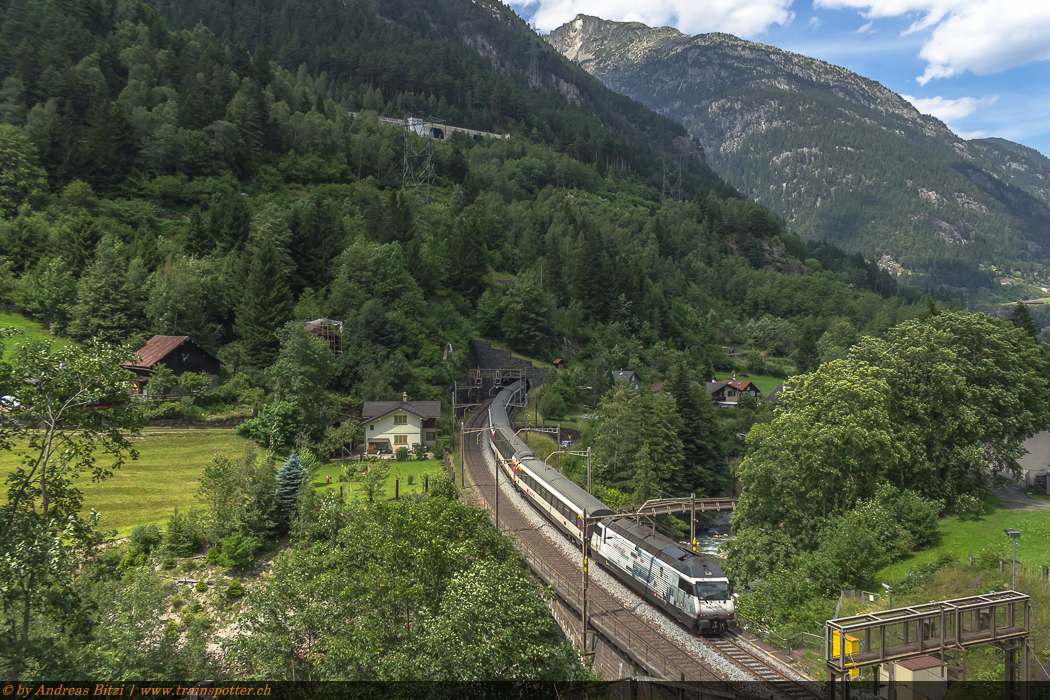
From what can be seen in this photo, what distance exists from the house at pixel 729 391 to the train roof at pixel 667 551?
61.1 metres

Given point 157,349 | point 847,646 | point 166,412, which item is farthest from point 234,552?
point 847,646

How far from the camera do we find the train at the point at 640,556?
27078 millimetres

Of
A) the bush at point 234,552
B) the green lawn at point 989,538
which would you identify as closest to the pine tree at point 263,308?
the bush at point 234,552

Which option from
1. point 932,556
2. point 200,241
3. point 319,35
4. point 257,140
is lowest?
point 932,556

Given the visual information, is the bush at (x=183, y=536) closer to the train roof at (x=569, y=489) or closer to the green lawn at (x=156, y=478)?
the green lawn at (x=156, y=478)

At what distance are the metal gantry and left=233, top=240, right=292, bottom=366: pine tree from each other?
54.6 meters

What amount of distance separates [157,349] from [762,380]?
295ft

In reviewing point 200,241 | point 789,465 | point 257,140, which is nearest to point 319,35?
point 257,140

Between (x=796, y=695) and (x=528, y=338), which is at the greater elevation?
(x=528, y=338)

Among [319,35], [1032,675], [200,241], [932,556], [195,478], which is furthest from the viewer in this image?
[319,35]

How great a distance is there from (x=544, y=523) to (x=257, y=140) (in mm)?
87610

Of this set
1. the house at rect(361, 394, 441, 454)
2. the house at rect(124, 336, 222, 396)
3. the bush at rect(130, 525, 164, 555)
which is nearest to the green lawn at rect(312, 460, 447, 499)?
the house at rect(361, 394, 441, 454)

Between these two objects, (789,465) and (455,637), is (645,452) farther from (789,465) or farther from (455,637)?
(455,637)

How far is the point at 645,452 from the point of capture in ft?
188
